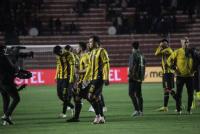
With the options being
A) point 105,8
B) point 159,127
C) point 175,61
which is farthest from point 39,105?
point 105,8

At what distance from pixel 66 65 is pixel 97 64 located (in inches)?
141

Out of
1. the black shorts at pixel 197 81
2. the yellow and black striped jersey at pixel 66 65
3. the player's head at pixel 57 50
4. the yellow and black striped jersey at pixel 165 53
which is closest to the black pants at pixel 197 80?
the black shorts at pixel 197 81

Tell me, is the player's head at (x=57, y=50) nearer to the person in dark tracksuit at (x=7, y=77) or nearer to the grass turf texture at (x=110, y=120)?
the grass turf texture at (x=110, y=120)

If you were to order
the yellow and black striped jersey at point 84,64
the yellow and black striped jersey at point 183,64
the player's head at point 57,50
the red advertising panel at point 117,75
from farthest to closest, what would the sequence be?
the red advertising panel at point 117,75 → the player's head at point 57,50 → the yellow and black striped jersey at point 183,64 → the yellow and black striped jersey at point 84,64

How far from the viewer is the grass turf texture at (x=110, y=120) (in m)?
17.1

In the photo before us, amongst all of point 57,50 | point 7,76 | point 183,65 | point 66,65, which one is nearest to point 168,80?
point 183,65

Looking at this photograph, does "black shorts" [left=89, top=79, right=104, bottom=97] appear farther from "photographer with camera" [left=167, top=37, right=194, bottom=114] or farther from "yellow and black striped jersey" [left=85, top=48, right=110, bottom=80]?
"photographer with camera" [left=167, top=37, right=194, bottom=114]

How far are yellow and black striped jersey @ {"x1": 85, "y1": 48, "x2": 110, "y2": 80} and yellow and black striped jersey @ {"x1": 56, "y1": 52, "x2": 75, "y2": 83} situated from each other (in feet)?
10.8

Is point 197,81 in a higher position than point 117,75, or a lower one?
higher

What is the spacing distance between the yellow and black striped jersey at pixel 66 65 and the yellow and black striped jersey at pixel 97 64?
10.8ft

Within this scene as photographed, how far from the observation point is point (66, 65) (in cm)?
2261

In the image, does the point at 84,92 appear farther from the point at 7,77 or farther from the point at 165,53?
the point at 165,53

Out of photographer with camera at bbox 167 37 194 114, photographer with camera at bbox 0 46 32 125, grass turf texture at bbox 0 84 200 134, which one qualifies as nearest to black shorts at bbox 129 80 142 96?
grass turf texture at bbox 0 84 200 134

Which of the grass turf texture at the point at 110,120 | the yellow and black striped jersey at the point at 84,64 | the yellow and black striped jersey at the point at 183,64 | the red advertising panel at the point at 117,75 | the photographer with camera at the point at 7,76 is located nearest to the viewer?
the grass turf texture at the point at 110,120
